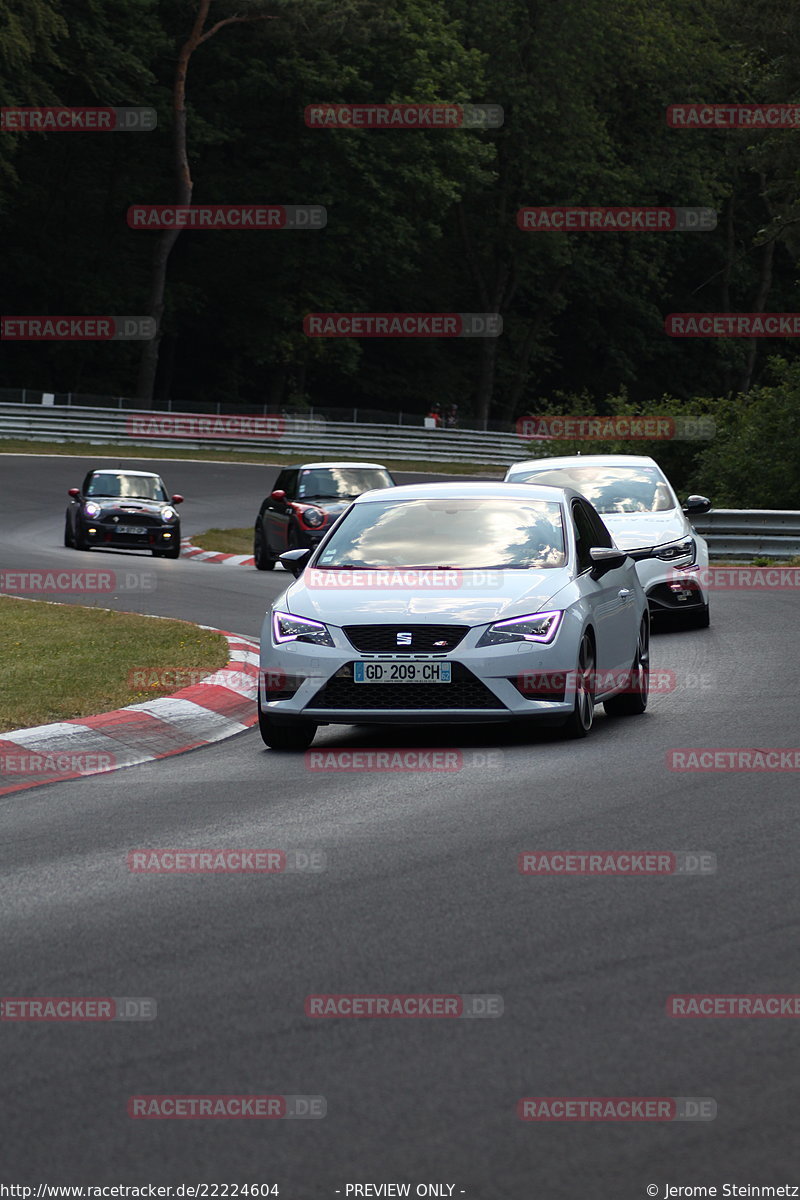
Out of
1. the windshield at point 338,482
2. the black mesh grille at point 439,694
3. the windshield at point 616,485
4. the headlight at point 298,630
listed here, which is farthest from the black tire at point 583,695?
the windshield at point 338,482

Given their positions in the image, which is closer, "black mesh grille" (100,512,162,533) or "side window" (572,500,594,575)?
"side window" (572,500,594,575)

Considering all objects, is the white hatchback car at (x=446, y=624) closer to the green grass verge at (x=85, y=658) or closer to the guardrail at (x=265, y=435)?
the green grass verge at (x=85, y=658)

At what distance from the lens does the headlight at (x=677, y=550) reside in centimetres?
1814

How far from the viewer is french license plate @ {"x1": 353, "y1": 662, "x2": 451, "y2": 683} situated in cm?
1048

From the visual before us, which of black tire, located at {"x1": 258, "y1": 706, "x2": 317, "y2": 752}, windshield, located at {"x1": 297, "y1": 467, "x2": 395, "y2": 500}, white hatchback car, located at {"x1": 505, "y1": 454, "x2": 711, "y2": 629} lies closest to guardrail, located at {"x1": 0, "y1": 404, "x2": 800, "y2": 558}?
windshield, located at {"x1": 297, "y1": 467, "x2": 395, "y2": 500}

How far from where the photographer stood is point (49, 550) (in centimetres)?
3025

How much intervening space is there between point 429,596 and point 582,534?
1.80 meters

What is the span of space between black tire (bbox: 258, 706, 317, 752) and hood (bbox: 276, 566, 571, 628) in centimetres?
63

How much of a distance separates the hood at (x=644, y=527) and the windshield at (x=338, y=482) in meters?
9.33

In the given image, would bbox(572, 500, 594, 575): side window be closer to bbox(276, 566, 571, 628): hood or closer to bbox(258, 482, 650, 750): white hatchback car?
bbox(258, 482, 650, 750): white hatchback car

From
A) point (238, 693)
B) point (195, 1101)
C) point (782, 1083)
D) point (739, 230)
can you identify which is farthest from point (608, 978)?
point (739, 230)

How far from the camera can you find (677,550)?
18219 millimetres

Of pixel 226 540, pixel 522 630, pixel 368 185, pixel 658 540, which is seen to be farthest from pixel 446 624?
pixel 368 185

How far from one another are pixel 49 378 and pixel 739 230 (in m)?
34.0
